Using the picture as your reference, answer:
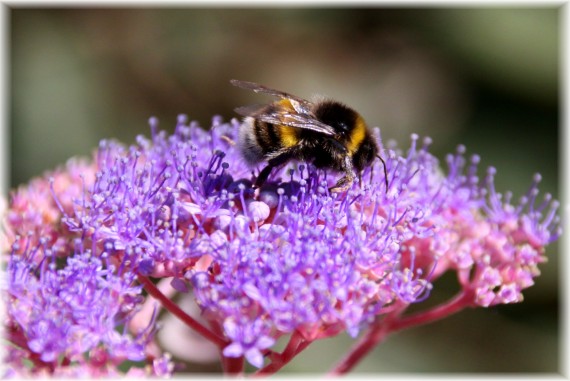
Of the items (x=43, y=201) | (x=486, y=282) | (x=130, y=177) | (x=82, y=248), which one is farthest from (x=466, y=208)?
(x=43, y=201)

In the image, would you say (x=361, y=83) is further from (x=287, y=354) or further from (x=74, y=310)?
(x=74, y=310)

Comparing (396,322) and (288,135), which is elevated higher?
(288,135)

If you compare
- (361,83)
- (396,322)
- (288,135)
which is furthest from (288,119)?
(361,83)

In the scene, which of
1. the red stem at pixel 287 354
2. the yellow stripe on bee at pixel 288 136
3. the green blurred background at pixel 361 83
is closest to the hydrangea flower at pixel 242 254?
the red stem at pixel 287 354

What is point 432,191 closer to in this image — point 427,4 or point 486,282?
point 486,282

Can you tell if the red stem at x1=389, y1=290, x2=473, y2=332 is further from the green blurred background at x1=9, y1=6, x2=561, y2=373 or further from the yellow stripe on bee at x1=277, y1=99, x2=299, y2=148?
the green blurred background at x1=9, y1=6, x2=561, y2=373

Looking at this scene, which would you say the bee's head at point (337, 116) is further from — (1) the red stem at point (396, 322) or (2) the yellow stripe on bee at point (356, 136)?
(1) the red stem at point (396, 322)

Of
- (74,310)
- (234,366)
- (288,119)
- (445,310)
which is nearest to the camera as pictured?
(74,310)

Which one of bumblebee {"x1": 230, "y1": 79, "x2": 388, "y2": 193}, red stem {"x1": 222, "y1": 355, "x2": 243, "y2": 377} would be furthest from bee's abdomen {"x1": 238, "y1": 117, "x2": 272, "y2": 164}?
red stem {"x1": 222, "y1": 355, "x2": 243, "y2": 377}
